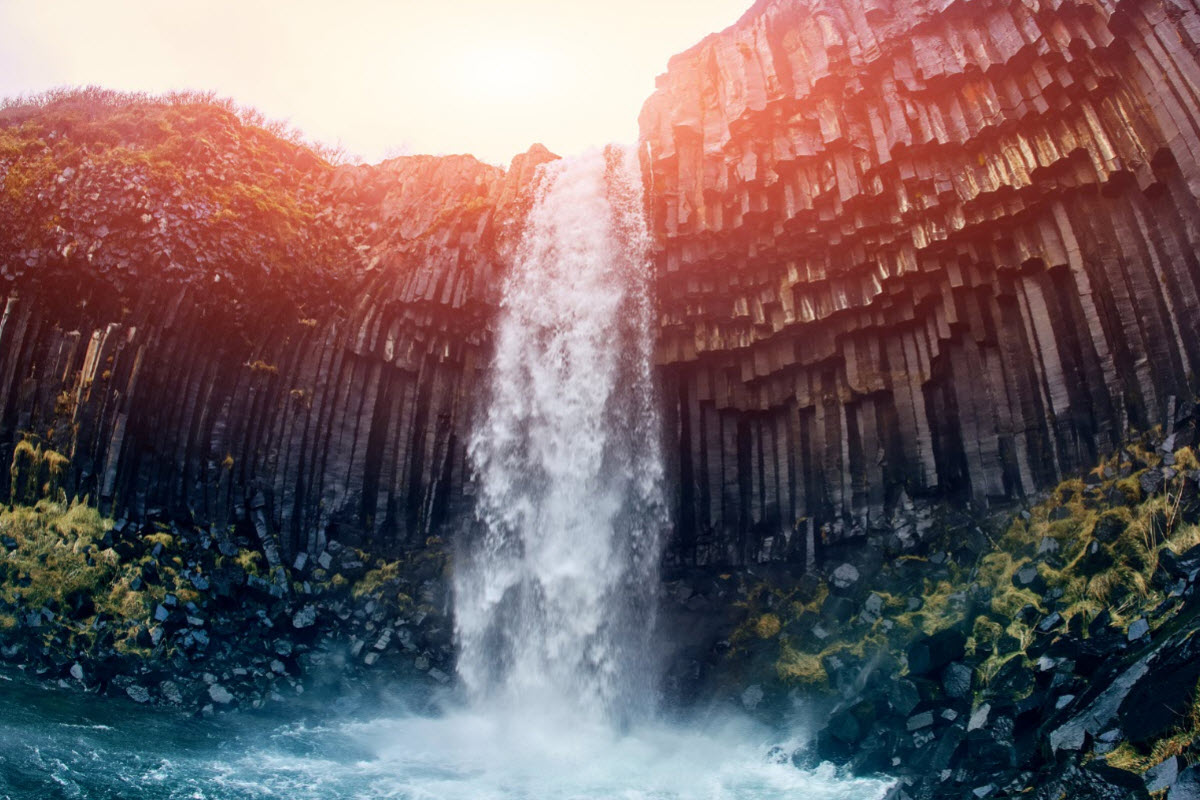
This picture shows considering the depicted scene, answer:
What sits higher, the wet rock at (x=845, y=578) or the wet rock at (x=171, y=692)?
the wet rock at (x=845, y=578)

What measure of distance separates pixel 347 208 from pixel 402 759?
11.1 m

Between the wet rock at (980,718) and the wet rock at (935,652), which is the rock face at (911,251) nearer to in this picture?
the wet rock at (935,652)

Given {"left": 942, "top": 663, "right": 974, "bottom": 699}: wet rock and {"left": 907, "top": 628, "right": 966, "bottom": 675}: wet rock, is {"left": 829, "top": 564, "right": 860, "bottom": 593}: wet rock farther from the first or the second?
{"left": 942, "top": 663, "right": 974, "bottom": 699}: wet rock

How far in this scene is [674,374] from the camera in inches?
584

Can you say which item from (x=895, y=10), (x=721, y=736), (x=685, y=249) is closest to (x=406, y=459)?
(x=685, y=249)

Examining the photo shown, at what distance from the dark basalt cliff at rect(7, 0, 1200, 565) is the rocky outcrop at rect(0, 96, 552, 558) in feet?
0.18

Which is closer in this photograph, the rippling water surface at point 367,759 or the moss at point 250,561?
the rippling water surface at point 367,759

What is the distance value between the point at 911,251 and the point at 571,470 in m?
6.76

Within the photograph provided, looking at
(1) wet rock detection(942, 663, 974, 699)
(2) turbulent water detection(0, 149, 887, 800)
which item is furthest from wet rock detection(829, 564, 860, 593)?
(1) wet rock detection(942, 663, 974, 699)

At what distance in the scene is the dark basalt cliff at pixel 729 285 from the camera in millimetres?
10484

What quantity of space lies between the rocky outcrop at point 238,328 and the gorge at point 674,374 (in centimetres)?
7

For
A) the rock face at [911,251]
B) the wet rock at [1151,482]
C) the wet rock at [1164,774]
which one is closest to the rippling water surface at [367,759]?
the wet rock at [1164,774]

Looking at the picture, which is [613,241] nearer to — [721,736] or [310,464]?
[310,464]

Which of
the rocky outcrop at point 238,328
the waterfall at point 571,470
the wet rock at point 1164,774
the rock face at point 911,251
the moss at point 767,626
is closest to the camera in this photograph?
the wet rock at point 1164,774
